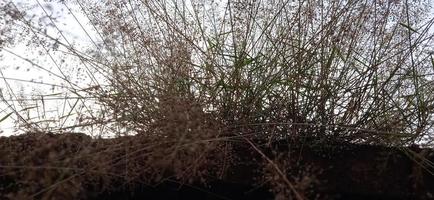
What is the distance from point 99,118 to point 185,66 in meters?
0.27

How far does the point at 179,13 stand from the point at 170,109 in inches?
18.4

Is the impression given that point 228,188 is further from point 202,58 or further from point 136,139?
point 202,58

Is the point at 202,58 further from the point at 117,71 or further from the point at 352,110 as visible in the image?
the point at 352,110

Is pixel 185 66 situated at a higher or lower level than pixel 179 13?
lower

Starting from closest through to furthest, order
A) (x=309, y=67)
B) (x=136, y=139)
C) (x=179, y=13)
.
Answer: (x=136, y=139), (x=309, y=67), (x=179, y=13)

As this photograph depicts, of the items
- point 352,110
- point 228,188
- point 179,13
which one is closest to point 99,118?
point 228,188

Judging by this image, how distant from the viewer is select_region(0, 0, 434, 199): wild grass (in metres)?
1.33

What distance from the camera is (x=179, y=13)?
1624 mm

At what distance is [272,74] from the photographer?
4.74ft

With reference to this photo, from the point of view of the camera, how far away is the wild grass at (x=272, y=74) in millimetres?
1331

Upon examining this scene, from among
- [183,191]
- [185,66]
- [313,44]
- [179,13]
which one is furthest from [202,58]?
[183,191]

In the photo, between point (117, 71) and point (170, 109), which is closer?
point (170, 109)

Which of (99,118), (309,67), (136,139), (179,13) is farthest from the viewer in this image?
(179,13)

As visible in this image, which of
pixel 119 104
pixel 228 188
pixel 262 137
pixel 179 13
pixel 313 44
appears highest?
pixel 179 13
